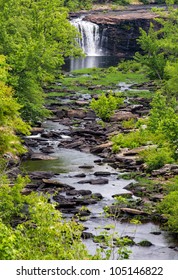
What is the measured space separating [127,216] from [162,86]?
39090 millimetres

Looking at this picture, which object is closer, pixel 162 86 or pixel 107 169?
pixel 107 169

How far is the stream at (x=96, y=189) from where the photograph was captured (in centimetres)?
2583

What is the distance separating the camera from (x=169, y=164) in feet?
122

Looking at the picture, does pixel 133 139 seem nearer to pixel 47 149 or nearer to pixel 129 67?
pixel 47 149

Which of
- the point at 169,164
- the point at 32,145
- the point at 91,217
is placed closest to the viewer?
the point at 91,217

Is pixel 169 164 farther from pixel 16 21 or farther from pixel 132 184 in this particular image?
pixel 16 21

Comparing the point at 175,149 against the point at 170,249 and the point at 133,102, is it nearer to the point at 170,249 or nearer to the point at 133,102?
the point at 170,249

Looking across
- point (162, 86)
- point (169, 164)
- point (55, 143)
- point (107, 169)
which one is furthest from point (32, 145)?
point (162, 86)

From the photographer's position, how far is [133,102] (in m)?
59.5

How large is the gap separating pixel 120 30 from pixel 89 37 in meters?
5.70

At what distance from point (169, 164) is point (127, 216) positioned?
8.04m

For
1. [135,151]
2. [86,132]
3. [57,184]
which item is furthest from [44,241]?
[86,132]
